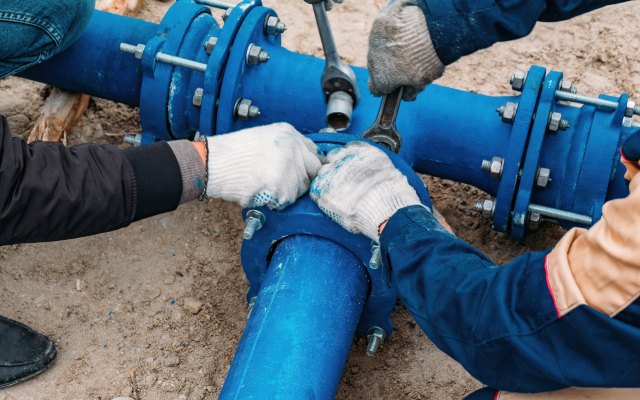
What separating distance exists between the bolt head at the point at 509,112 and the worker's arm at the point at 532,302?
57 cm

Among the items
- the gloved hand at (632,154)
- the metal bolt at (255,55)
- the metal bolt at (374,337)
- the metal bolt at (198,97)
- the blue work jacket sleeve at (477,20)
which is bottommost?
the metal bolt at (374,337)

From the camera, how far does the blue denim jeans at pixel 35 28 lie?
2.27m

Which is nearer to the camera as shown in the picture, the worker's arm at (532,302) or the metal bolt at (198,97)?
the worker's arm at (532,302)

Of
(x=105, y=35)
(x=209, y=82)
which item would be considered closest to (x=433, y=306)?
(x=209, y=82)

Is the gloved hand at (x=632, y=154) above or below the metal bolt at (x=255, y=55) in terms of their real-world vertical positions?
above

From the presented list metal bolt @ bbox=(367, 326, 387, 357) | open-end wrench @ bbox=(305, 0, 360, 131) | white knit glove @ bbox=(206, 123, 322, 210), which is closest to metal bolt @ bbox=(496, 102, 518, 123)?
open-end wrench @ bbox=(305, 0, 360, 131)

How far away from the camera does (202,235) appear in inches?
106

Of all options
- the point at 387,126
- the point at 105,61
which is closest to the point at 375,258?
the point at 387,126

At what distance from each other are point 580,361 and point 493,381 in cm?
21

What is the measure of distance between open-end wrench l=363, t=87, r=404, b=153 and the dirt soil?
590 mm

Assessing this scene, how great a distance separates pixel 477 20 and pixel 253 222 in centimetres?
70

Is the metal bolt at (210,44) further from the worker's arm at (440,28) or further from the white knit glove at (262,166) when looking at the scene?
the worker's arm at (440,28)

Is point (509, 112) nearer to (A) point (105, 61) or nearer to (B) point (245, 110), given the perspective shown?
(B) point (245, 110)

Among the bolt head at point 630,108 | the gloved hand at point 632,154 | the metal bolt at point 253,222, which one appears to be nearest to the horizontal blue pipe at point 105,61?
the metal bolt at point 253,222
